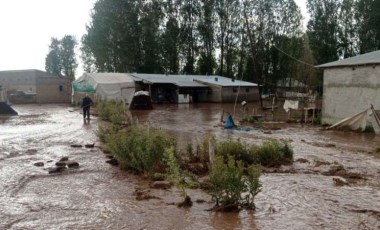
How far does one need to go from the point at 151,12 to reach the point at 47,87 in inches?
621

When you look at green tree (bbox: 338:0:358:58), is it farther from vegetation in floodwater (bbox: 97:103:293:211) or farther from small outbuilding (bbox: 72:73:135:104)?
vegetation in floodwater (bbox: 97:103:293:211)

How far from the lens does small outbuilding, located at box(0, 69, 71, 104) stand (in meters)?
43.6

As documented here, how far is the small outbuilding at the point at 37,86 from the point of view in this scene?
43.6 metres

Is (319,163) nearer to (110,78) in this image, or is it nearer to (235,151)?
(235,151)

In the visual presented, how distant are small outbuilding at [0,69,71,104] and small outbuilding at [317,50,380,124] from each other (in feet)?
110

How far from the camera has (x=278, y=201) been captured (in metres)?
7.27

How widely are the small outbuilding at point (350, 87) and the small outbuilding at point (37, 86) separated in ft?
110

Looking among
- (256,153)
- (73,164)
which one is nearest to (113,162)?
(73,164)

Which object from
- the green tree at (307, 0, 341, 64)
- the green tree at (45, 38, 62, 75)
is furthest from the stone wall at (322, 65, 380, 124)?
the green tree at (45, 38, 62, 75)

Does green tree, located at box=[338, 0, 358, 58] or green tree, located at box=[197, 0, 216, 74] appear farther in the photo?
green tree, located at box=[197, 0, 216, 74]

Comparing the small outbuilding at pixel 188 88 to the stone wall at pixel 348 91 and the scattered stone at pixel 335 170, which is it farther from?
the scattered stone at pixel 335 170

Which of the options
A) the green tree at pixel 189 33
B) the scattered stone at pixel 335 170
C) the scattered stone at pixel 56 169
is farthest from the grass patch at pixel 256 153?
the green tree at pixel 189 33

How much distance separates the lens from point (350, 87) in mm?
18516

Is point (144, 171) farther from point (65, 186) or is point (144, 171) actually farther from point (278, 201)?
point (278, 201)
